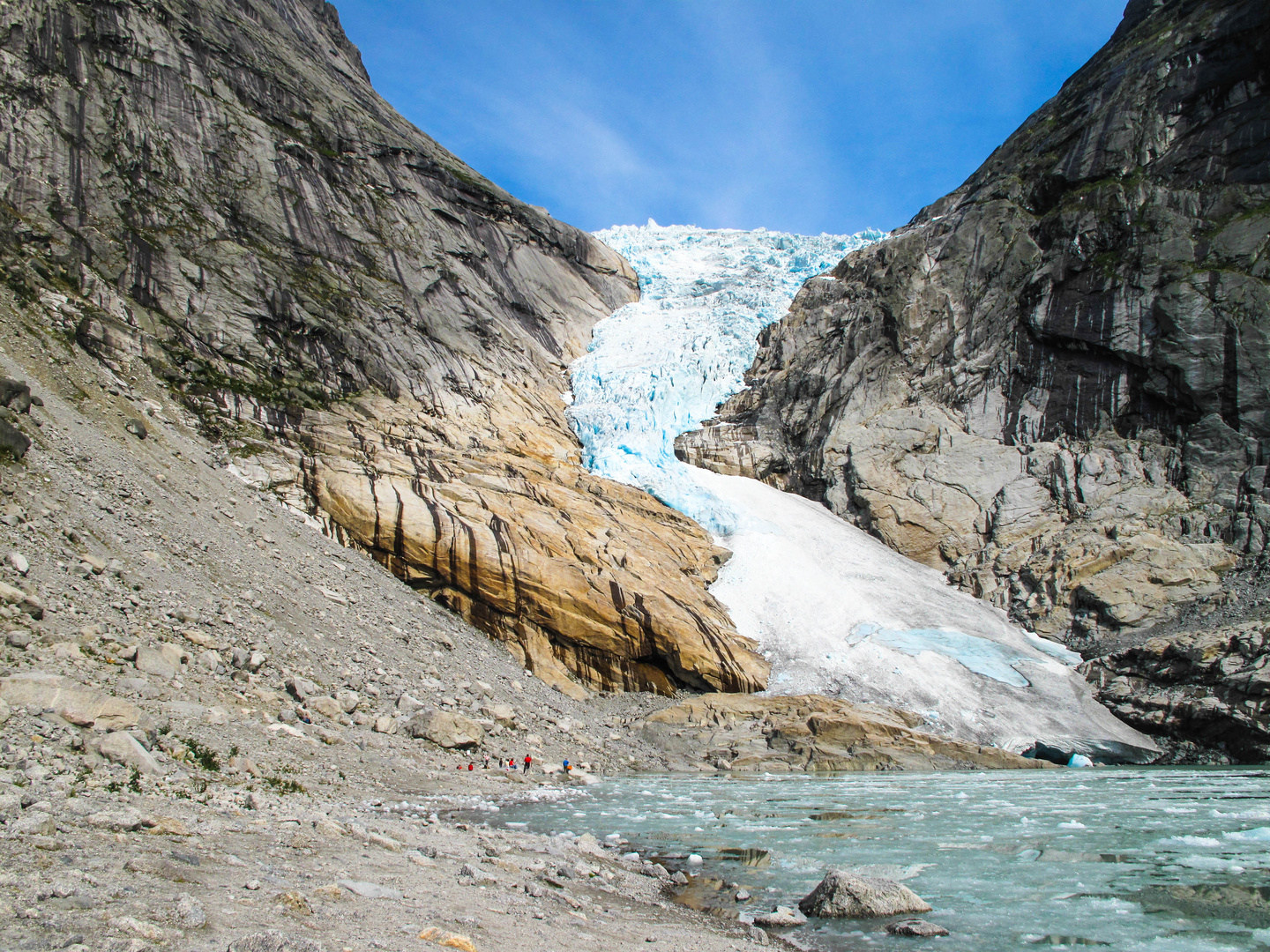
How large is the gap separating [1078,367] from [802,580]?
17860 millimetres

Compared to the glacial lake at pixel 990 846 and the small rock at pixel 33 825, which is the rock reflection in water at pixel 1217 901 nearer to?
the glacial lake at pixel 990 846

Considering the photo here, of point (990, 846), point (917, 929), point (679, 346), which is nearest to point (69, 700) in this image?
point (917, 929)

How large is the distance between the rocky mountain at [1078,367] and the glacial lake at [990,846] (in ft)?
53.3

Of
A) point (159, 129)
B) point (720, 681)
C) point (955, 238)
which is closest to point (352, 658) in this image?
point (720, 681)

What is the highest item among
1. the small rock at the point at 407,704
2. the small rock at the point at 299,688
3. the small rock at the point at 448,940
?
the small rock at the point at 448,940

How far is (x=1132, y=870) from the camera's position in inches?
268

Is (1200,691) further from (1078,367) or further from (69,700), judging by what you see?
(69,700)

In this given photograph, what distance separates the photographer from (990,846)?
7.97 metres

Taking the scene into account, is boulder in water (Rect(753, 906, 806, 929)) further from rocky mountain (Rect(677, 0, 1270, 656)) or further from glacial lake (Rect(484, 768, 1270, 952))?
rocky mountain (Rect(677, 0, 1270, 656))

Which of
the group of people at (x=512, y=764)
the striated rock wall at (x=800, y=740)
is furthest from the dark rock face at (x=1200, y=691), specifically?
the group of people at (x=512, y=764)

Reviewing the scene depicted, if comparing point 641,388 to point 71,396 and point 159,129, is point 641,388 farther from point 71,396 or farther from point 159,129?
point 71,396

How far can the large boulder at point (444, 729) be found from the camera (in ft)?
42.9

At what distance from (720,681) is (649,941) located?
16843mm

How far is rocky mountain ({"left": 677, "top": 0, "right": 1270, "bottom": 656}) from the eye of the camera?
2797 cm
